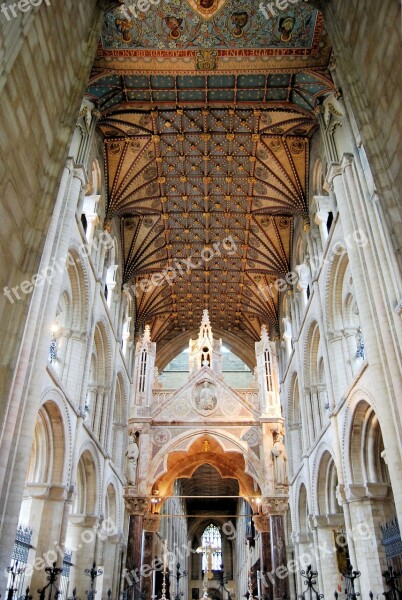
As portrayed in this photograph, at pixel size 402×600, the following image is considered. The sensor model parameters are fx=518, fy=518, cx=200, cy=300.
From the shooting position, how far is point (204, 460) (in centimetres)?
2373

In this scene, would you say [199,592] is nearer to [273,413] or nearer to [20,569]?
[273,413]

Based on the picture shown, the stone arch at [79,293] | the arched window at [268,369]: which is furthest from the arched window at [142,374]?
A: the stone arch at [79,293]

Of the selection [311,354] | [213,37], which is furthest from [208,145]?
[311,354]

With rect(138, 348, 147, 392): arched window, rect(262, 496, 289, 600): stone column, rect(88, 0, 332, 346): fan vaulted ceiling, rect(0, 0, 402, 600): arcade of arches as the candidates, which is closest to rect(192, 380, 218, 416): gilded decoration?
rect(0, 0, 402, 600): arcade of arches

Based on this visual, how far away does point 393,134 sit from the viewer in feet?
28.3

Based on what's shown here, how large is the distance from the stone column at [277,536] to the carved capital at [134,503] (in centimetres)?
494

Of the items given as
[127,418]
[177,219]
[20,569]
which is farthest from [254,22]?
[127,418]

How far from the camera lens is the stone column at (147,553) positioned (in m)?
19.9

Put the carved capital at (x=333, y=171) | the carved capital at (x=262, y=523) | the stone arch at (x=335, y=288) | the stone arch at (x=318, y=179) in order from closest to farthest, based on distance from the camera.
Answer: the carved capital at (x=333, y=171) < the stone arch at (x=335, y=288) < the stone arch at (x=318, y=179) < the carved capital at (x=262, y=523)

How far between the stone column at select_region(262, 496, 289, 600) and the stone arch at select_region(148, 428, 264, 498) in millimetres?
934

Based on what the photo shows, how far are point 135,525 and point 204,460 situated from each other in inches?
175

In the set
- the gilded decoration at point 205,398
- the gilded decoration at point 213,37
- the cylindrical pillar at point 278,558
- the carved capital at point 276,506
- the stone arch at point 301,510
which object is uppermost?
the gilded decoration at point 213,37

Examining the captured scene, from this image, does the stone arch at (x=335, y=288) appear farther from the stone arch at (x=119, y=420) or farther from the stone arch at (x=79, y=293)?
the stone arch at (x=119, y=420)

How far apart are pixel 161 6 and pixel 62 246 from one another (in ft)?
23.0
